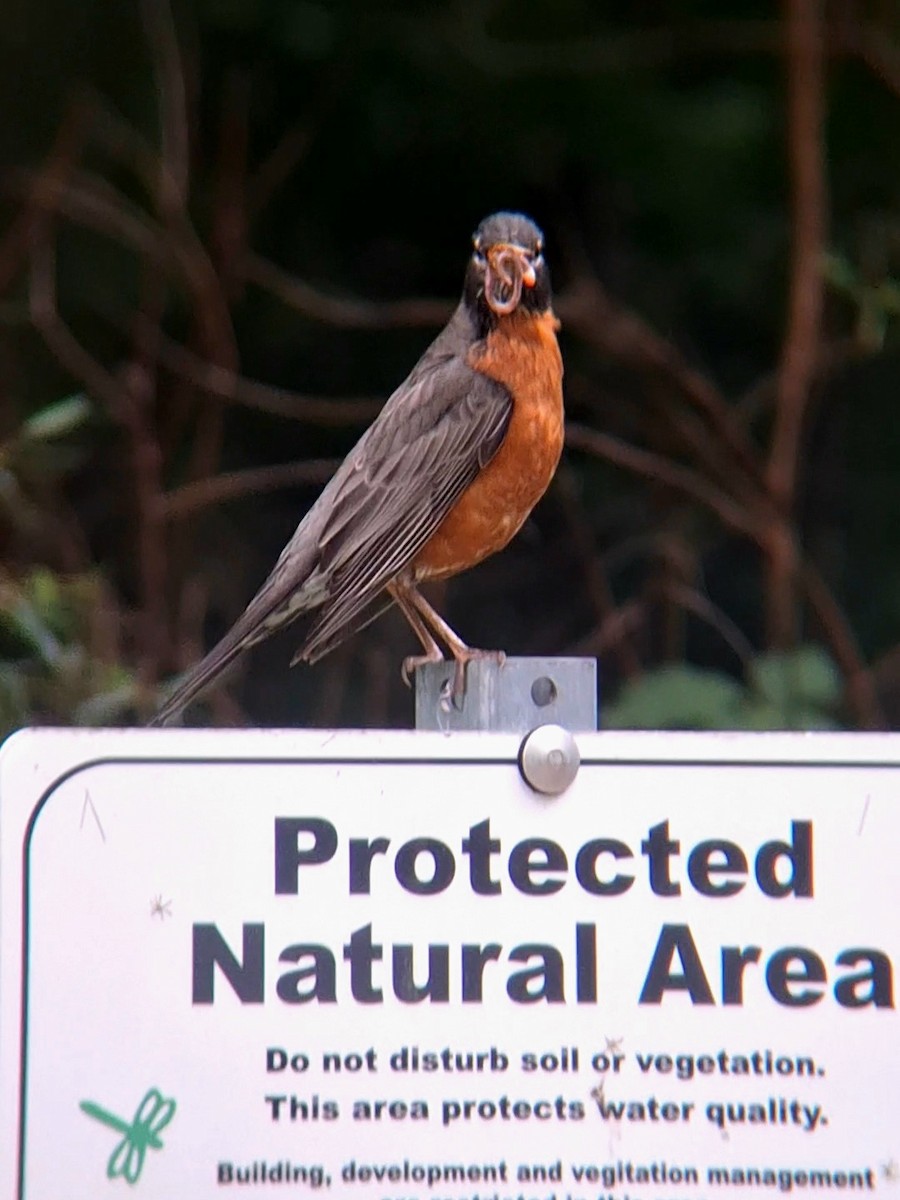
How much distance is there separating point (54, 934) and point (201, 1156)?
0.25 meters

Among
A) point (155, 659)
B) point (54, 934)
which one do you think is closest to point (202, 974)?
point (54, 934)

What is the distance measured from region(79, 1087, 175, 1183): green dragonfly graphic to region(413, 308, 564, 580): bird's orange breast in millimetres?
1230

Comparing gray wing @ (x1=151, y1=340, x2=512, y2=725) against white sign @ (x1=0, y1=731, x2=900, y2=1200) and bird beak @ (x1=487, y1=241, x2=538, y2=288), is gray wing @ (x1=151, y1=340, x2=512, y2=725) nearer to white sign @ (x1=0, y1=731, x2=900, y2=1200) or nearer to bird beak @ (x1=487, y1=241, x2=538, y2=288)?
bird beak @ (x1=487, y1=241, x2=538, y2=288)

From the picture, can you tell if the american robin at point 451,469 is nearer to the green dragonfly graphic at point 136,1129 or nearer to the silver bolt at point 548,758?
the silver bolt at point 548,758

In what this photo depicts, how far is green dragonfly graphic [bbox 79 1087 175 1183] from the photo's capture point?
5.23ft

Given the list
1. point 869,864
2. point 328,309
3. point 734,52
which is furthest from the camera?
point 734,52

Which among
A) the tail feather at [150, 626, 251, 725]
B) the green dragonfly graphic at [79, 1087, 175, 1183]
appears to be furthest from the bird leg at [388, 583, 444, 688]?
the green dragonfly graphic at [79, 1087, 175, 1183]

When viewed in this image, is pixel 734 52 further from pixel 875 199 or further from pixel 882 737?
pixel 882 737

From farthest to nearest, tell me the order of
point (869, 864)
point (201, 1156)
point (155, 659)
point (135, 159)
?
point (135, 159), point (155, 659), point (869, 864), point (201, 1156)

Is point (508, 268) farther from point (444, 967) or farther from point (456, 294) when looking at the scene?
point (456, 294)

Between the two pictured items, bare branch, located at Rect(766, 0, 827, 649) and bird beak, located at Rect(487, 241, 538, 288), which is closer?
bird beak, located at Rect(487, 241, 538, 288)

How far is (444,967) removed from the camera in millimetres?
1661


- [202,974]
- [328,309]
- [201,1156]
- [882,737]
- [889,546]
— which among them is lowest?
[201,1156]

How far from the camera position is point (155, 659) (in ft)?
14.1
